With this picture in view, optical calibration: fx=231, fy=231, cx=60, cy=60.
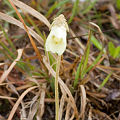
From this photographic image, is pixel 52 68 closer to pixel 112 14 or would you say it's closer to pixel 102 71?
pixel 102 71

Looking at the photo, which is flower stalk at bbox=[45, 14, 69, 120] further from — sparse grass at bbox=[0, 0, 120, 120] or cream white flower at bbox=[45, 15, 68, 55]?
sparse grass at bbox=[0, 0, 120, 120]

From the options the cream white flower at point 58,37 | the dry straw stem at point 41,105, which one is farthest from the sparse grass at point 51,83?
the cream white flower at point 58,37

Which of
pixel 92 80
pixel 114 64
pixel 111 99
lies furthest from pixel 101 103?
pixel 114 64

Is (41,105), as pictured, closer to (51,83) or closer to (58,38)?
(51,83)

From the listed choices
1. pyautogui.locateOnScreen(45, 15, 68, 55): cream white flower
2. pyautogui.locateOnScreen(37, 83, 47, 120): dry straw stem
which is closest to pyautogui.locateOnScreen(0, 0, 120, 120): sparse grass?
pyautogui.locateOnScreen(37, 83, 47, 120): dry straw stem

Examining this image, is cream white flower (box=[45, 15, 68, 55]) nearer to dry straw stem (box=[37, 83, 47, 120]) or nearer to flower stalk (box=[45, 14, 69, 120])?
flower stalk (box=[45, 14, 69, 120])

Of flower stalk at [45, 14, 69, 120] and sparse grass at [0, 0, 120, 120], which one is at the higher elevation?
flower stalk at [45, 14, 69, 120]

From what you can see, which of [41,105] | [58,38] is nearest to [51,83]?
[41,105]

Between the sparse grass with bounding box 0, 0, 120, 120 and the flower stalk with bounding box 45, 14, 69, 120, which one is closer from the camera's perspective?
the flower stalk with bounding box 45, 14, 69, 120
